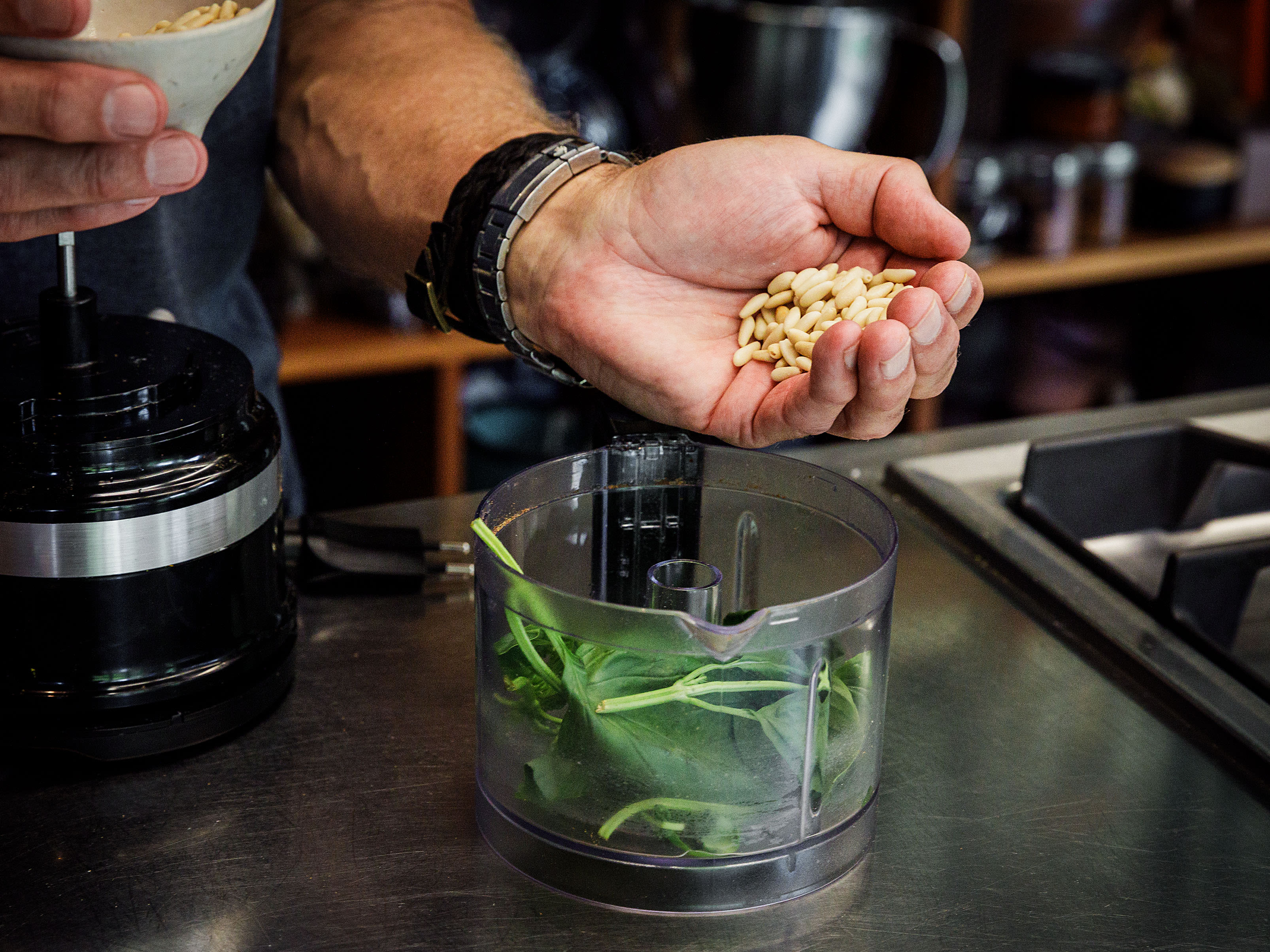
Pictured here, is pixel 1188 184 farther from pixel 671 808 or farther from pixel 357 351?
pixel 671 808

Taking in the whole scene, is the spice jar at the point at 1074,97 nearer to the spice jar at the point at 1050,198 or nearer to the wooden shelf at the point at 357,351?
the spice jar at the point at 1050,198

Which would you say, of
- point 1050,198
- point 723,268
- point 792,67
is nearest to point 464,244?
point 723,268

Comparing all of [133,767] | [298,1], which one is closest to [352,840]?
[133,767]

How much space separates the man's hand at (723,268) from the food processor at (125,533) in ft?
0.73

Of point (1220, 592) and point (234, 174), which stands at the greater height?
point (234, 174)

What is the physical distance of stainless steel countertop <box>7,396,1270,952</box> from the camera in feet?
2.18

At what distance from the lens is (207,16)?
26.8 inches

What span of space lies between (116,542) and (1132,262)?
2.24 metres

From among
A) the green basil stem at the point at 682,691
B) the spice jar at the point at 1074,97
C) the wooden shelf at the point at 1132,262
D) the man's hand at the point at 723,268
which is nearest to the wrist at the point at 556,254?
the man's hand at the point at 723,268

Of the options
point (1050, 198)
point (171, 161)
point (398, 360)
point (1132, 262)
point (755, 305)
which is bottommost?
point (398, 360)

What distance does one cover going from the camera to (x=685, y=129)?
82.7 inches

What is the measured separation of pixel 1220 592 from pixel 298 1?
943 millimetres

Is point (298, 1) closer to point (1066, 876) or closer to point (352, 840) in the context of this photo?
point (352, 840)

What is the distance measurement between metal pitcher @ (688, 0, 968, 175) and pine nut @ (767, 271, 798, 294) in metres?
1.01
